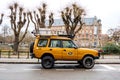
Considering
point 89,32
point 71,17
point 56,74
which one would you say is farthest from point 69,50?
point 89,32

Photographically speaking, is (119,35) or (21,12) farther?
(119,35)

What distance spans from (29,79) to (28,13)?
32929 millimetres

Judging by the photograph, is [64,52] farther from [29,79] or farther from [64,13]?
[64,13]

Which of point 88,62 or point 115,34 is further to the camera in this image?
point 115,34

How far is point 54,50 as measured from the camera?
18.2 meters

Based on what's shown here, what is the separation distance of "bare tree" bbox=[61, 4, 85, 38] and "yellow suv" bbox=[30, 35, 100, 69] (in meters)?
20.9

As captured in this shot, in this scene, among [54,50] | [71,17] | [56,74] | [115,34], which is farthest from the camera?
[115,34]

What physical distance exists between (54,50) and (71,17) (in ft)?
73.4

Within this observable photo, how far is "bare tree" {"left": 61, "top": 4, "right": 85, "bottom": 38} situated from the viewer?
3944 cm

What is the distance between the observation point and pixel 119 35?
6062 centimetres

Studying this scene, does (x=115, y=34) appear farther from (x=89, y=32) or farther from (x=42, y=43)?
(x=42, y=43)

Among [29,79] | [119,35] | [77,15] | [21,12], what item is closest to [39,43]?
[29,79]

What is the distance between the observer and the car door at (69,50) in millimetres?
18328

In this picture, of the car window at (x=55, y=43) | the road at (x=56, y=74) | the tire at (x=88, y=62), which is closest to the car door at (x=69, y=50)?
the car window at (x=55, y=43)
